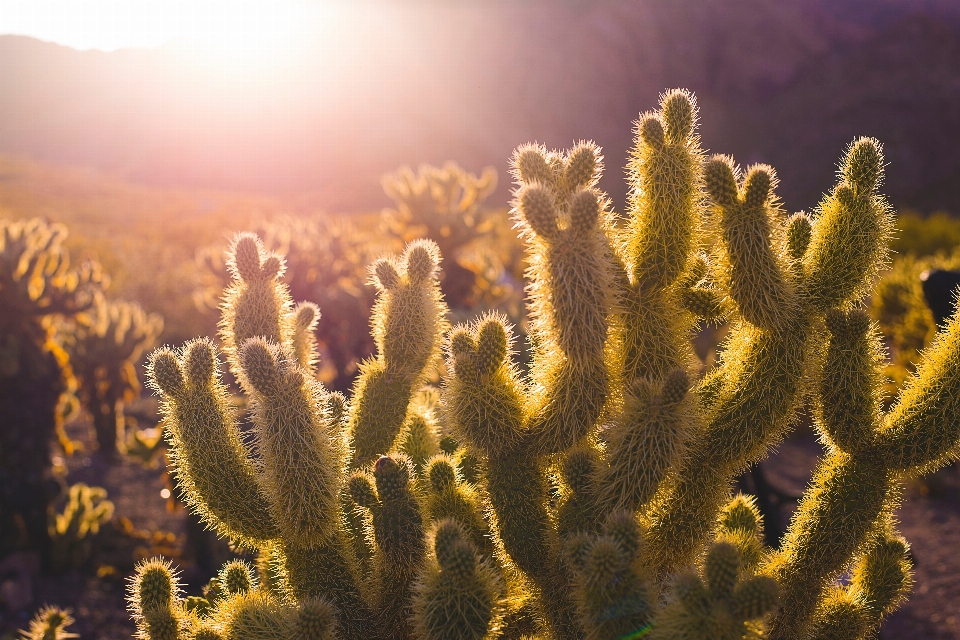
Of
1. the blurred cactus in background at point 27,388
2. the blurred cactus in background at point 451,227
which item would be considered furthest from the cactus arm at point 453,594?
the blurred cactus in background at point 451,227

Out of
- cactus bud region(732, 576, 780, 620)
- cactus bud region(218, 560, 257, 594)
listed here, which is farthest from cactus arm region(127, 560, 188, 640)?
cactus bud region(732, 576, 780, 620)

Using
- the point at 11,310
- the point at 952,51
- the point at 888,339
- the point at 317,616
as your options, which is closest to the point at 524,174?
the point at 317,616

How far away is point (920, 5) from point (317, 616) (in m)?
49.3

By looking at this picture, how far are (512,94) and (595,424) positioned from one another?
45928mm

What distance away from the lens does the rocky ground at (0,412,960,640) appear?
474 cm

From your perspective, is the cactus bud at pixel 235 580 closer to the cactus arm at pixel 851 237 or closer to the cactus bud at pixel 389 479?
the cactus bud at pixel 389 479

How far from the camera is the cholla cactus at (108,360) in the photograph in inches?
290

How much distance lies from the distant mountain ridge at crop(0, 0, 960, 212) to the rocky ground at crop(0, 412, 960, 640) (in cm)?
2330

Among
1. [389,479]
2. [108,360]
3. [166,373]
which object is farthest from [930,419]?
[108,360]

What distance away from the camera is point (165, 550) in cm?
580

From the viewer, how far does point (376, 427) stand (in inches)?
89.7

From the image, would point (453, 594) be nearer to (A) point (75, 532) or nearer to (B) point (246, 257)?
(B) point (246, 257)

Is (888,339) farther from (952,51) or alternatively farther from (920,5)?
(920,5)

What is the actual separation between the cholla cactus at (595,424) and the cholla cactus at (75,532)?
13.4 ft
